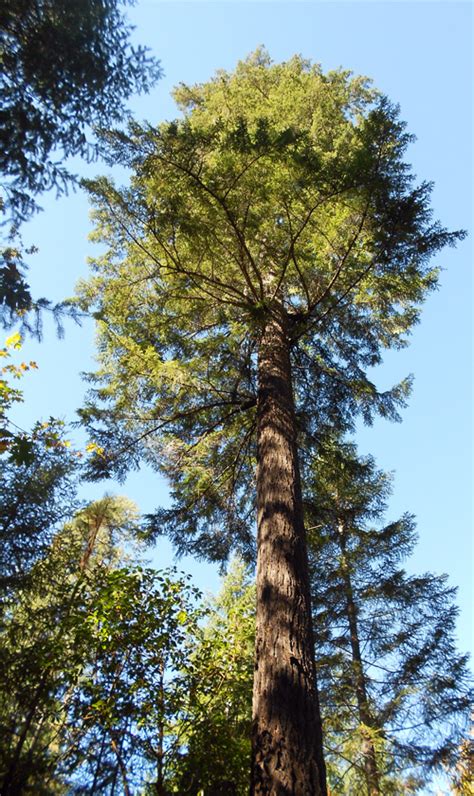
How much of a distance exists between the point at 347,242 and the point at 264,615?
204 inches

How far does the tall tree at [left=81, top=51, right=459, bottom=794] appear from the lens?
18.1 ft

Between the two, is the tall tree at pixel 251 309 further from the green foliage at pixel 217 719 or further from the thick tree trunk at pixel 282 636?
the green foliage at pixel 217 719

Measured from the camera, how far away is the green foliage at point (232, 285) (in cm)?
584

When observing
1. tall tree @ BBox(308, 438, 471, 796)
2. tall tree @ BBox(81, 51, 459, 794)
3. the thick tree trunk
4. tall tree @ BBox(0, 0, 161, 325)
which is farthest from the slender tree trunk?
tall tree @ BBox(0, 0, 161, 325)

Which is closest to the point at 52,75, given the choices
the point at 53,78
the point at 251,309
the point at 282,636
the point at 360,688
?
the point at 53,78

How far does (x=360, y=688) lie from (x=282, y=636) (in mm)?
6205

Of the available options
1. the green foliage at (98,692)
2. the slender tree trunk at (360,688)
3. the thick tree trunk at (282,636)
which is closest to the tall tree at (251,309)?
the thick tree trunk at (282,636)

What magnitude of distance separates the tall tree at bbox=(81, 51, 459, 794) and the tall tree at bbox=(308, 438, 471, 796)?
5.05 feet

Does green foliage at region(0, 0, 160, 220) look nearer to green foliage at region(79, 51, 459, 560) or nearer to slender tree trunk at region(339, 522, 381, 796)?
green foliage at region(79, 51, 459, 560)

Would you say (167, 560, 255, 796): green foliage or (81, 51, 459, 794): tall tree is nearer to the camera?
(167, 560, 255, 796): green foliage

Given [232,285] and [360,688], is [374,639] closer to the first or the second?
[360,688]

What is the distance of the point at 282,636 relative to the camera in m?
3.62

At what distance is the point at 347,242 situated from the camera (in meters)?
6.93

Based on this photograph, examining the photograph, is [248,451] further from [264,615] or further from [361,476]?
[264,615]
